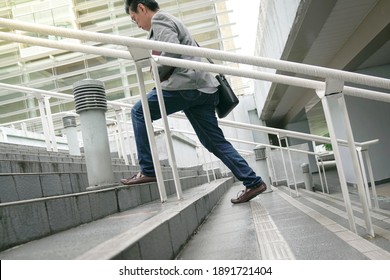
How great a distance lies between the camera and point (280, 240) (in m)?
1.60

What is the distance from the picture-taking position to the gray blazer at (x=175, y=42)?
2273mm

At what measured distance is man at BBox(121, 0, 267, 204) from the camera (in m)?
2.32

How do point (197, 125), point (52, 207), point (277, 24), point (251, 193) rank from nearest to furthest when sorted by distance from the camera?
point (52, 207)
point (197, 125)
point (251, 193)
point (277, 24)

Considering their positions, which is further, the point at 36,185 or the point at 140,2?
the point at 140,2

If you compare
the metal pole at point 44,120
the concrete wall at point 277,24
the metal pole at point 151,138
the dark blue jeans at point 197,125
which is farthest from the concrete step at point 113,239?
the concrete wall at point 277,24

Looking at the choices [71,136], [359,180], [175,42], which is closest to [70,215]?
[175,42]

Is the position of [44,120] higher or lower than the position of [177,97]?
higher

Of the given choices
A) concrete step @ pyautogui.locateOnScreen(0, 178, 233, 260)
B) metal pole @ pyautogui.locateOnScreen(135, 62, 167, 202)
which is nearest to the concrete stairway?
concrete step @ pyautogui.locateOnScreen(0, 178, 233, 260)

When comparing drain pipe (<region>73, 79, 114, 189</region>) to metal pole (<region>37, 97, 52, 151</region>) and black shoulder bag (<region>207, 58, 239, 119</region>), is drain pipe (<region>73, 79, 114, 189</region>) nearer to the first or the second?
black shoulder bag (<region>207, 58, 239, 119</region>)

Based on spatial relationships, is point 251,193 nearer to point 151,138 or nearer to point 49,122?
point 151,138

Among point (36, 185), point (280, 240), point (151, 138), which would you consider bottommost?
point (280, 240)

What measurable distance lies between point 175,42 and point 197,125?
2.14 ft

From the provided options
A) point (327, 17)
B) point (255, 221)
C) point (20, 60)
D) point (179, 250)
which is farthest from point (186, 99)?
point (20, 60)

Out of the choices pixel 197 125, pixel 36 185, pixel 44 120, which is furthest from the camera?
pixel 44 120
